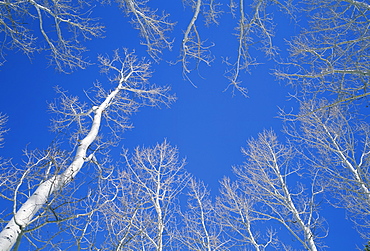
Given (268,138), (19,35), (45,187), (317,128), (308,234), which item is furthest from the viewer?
(268,138)

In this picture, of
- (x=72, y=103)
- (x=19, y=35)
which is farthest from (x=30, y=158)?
(x=72, y=103)

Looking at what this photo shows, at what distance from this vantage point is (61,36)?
13.9ft

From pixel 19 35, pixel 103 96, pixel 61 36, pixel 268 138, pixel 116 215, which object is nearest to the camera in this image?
pixel 19 35

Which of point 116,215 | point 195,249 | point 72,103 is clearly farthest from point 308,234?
point 72,103

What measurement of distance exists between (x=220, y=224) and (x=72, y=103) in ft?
17.2

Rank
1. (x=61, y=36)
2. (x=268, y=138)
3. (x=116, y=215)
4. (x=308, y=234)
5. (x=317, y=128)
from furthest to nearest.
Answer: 1. (x=268, y=138)
2. (x=317, y=128)
3. (x=308, y=234)
4. (x=116, y=215)
5. (x=61, y=36)

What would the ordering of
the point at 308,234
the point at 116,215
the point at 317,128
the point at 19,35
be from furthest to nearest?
the point at 317,128 → the point at 308,234 → the point at 116,215 → the point at 19,35

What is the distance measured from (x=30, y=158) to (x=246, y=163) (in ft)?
19.4

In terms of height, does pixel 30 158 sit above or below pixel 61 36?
below

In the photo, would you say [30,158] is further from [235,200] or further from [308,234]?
[235,200]

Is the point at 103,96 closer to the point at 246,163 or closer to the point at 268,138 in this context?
the point at 246,163

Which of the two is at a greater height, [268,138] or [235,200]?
[268,138]

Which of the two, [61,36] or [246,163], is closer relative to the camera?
[61,36]

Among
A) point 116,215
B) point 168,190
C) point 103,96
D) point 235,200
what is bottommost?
point 116,215
